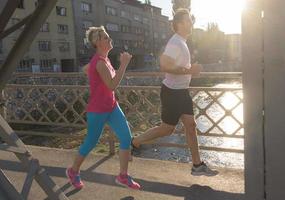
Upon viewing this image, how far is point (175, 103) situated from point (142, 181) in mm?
1055

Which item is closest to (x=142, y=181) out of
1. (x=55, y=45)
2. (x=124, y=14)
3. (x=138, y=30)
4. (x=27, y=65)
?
(x=27, y=65)

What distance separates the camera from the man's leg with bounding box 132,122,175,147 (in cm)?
520

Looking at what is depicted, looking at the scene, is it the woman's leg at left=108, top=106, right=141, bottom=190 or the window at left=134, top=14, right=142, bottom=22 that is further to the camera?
the window at left=134, top=14, right=142, bottom=22

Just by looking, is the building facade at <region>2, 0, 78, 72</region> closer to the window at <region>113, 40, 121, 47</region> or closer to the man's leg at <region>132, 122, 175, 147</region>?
the window at <region>113, 40, 121, 47</region>

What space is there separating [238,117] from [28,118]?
396 cm

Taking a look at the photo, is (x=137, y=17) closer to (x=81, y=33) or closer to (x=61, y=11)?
(x=81, y=33)

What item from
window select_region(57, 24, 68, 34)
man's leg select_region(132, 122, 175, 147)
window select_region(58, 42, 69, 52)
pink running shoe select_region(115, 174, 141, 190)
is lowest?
pink running shoe select_region(115, 174, 141, 190)

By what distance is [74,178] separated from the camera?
508cm

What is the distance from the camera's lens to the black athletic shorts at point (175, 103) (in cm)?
502

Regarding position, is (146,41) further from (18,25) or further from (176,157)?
(18,25)

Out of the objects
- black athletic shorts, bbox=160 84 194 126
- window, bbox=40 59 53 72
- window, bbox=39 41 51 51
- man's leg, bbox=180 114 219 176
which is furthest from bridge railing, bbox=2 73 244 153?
window, bbox=40 59 53 72

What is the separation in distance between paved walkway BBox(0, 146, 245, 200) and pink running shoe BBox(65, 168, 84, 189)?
0.07 meters

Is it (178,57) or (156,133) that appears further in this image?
(156,133)

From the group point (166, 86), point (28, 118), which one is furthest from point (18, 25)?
point (28, 118)
